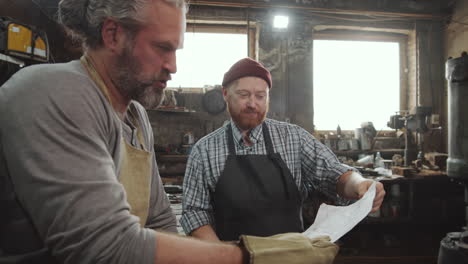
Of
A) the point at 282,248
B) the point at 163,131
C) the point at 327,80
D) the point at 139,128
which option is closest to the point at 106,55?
the point at 139,128

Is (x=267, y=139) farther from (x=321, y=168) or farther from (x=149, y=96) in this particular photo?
(x=149, y=96)

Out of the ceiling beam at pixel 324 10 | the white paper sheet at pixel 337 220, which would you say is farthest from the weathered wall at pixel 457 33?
the white paper sheet at pixel 337 220

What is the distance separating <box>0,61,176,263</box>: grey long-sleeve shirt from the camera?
2.50 ft

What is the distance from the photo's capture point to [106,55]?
1.18 meters

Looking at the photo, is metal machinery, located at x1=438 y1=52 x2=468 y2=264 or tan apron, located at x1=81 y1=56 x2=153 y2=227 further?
metal machinery, located at x1=438 y1=52 x2=468 y2=264

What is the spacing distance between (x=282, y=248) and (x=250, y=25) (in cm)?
588

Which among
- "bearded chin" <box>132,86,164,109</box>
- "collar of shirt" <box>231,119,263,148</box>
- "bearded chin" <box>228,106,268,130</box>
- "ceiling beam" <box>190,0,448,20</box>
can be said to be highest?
"ceiling beam" <box>190,0,448,20</box>

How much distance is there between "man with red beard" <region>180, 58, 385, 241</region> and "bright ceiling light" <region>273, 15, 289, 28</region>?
3.98 metres

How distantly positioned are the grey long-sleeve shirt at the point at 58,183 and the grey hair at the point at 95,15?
1.00 ft

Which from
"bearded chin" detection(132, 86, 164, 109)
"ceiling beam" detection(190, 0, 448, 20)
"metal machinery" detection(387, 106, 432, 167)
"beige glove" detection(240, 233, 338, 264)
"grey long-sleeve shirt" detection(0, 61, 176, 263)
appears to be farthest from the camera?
"ceiling beam" detection(190, 0, 448, 20)

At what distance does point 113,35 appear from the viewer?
116 centimetres

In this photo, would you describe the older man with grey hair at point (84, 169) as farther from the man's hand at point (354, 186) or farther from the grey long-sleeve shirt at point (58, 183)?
the man's hand at point (354, 186)

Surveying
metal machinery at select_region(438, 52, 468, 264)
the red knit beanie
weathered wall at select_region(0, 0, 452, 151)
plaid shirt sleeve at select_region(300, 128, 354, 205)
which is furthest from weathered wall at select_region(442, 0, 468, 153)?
the red knit beanie

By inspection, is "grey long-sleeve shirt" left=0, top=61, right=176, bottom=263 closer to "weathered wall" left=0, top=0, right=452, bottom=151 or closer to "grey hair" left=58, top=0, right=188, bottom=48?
"grey hair" left=58, top=0, right=188, bottom=48
